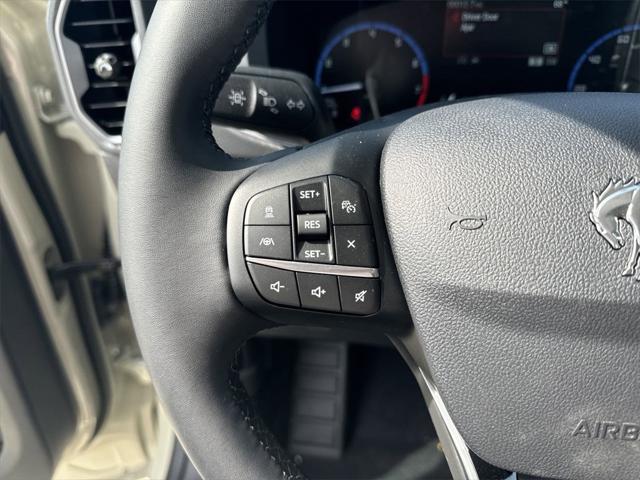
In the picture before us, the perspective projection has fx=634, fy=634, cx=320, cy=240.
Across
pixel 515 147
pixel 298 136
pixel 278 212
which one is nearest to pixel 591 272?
pixel 515 147

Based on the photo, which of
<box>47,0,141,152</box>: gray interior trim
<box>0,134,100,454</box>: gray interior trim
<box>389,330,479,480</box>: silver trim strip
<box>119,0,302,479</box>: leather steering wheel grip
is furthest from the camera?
<box>0,134,100,454</box>: gray interior trim

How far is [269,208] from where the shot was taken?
0.59m

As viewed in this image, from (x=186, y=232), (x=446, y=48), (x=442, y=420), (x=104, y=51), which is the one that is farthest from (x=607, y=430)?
(x=104, y=51)

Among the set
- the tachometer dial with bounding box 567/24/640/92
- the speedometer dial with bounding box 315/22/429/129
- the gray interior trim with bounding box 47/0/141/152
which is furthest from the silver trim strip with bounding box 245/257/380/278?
the tachometer dial with bounding box 567/24/640/92

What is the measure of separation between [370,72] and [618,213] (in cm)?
62

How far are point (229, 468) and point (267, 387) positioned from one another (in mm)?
761

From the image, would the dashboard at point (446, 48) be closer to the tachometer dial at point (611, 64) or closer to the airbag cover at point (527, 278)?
the tachometer dial at point (611, 64)

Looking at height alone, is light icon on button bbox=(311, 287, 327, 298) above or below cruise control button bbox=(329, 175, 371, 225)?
below

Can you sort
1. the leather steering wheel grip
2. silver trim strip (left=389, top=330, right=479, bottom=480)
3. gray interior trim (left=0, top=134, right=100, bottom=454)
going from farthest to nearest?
gray interior trim (left=0, top=134, right=100, bottom=454) < silver trim strip (left=389, top=330, right=479, bottom=480) < the leather steering wheel grip

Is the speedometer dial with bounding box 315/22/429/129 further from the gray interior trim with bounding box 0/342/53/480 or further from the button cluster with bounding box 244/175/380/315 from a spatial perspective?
the gray interior trim with bounding box 0/342/53/480

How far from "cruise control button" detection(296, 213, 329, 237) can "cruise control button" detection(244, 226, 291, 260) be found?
0.01m

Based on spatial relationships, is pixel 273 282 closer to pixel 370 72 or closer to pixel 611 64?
pixel 370 72

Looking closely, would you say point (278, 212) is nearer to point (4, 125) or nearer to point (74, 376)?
point (4, 125)

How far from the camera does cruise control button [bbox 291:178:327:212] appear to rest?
588 mm
